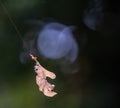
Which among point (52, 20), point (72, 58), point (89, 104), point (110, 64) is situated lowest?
point (89, 104)

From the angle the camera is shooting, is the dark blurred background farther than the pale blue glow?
No

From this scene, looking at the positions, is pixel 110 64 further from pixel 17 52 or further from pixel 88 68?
pixel 17 52

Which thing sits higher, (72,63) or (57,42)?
(57,42)

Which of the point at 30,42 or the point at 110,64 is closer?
the point at 110,64

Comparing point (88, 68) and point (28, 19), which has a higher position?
point (28, 19)

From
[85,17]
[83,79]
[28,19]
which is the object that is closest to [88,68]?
[83,79]

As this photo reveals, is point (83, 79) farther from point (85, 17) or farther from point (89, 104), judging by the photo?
point (85, 17)

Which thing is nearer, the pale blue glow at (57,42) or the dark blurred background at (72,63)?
the dark blurred background at (72,63)
